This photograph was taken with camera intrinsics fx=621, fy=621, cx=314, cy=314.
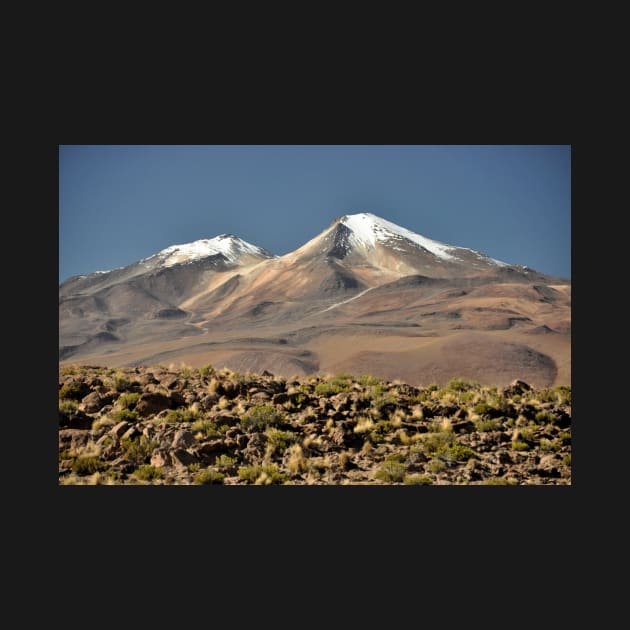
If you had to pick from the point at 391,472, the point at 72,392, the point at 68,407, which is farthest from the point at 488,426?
the point at 72,392

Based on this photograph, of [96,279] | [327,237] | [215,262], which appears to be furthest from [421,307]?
[96,279]

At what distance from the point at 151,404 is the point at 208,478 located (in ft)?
9.41

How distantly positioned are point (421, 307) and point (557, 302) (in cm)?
2418

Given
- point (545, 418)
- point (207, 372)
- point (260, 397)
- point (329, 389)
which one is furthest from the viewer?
point (207, 372)

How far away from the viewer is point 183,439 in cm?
1130

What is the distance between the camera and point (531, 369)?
245 feet

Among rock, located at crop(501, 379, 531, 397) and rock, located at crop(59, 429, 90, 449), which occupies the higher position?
rock, located at crop(501, 379, 531, 397)

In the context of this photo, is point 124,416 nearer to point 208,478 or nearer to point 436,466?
point 208,478

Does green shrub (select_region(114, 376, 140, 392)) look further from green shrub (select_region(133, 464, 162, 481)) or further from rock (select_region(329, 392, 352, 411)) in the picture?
rock (select_region(329, 392, 352, 411))

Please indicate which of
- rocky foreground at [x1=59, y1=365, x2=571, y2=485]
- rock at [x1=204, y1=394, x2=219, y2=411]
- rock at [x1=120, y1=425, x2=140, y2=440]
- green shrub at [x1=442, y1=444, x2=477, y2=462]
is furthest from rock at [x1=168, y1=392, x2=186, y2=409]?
green shrub at [x1=442, y1=444, x2=477, y2=462]

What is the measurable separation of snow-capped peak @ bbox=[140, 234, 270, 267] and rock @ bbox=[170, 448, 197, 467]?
524ft

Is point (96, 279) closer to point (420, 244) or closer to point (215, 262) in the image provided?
point (215, 262)

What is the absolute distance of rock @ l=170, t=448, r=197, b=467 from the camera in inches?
432

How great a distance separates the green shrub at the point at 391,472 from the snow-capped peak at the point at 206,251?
160667 millimetres
